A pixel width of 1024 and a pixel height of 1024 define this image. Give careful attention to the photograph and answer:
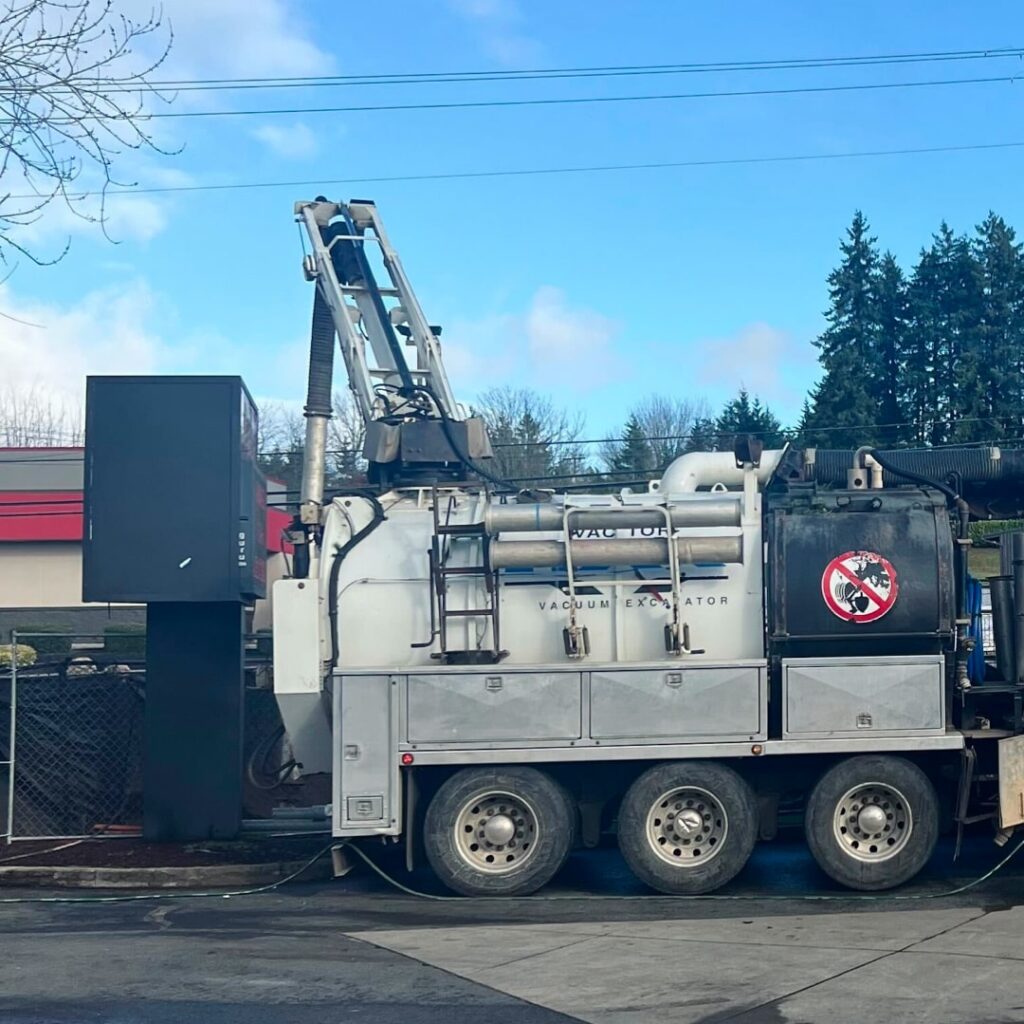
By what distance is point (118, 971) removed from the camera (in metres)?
8.29

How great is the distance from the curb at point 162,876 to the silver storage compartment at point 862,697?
4265 mm

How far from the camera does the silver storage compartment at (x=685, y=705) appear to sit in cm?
1064

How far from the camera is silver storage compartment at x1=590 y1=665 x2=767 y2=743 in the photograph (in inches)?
419

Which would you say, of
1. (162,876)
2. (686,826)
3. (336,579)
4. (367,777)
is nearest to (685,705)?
(686,826)

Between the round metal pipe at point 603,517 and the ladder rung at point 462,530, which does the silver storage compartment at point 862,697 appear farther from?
the ladder rung at point 462,530

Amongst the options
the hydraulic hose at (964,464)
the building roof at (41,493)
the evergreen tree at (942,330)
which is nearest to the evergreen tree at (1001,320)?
the evergreen tree at (942,330)

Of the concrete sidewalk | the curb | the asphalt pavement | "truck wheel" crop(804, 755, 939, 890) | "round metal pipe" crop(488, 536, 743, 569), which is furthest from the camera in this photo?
the curb

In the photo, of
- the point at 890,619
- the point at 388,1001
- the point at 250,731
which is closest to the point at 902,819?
the point at 890,619

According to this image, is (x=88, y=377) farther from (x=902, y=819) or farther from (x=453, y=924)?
(x=902, y=819)

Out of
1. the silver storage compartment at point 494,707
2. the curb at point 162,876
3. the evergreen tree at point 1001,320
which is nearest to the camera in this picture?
the silver storage compartment at point 494,707

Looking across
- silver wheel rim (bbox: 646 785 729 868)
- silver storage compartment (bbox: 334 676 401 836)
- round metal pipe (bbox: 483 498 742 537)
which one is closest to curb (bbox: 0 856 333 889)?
silver storage compartment (bbox: 334 676 401 836)

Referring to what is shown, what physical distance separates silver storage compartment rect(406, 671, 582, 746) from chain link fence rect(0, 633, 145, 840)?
483 cm

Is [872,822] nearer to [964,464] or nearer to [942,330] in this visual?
[964,464]

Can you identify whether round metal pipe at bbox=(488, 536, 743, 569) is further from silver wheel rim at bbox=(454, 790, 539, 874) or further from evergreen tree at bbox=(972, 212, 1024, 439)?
evergreen tree at bbox=(972, 212, 1024, 439)
